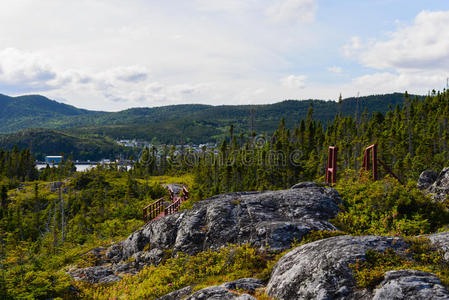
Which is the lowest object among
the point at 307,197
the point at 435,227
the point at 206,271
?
the point at 206,271

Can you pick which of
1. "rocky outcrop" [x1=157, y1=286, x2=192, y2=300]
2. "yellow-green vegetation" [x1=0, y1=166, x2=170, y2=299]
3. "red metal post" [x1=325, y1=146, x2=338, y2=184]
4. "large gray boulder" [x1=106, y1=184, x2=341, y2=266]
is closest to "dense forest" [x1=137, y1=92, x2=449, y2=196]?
"yellow-green vegetation" [x1=0, y1=166, x2=170, y2=299]

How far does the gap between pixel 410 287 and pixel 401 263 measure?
1266mm

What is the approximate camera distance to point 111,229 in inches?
1164

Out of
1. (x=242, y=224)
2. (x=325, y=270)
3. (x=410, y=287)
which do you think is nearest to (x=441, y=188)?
(x=242, y=224)

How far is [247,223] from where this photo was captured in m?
11.9

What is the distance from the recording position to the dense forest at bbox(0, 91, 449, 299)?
10625mm

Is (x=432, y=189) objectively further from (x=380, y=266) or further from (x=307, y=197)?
(x=380, y=266)

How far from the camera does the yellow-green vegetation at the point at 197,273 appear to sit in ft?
28.7

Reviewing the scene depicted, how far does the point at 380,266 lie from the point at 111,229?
→ 28.0 meters

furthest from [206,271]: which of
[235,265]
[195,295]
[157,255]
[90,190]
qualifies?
[90,190]

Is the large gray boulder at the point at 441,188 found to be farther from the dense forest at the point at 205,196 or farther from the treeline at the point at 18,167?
the treeline at the point at 18,167

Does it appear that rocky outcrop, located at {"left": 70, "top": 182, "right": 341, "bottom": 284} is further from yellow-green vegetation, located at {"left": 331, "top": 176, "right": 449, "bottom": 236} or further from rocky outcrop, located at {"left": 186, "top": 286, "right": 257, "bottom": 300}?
rocky outcrop, located at {"left": 186, "top": 286, "right": 257, "bottom": 300}

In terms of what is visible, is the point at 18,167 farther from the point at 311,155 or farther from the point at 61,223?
the point at 311,155

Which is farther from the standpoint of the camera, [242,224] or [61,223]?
[61,223]
